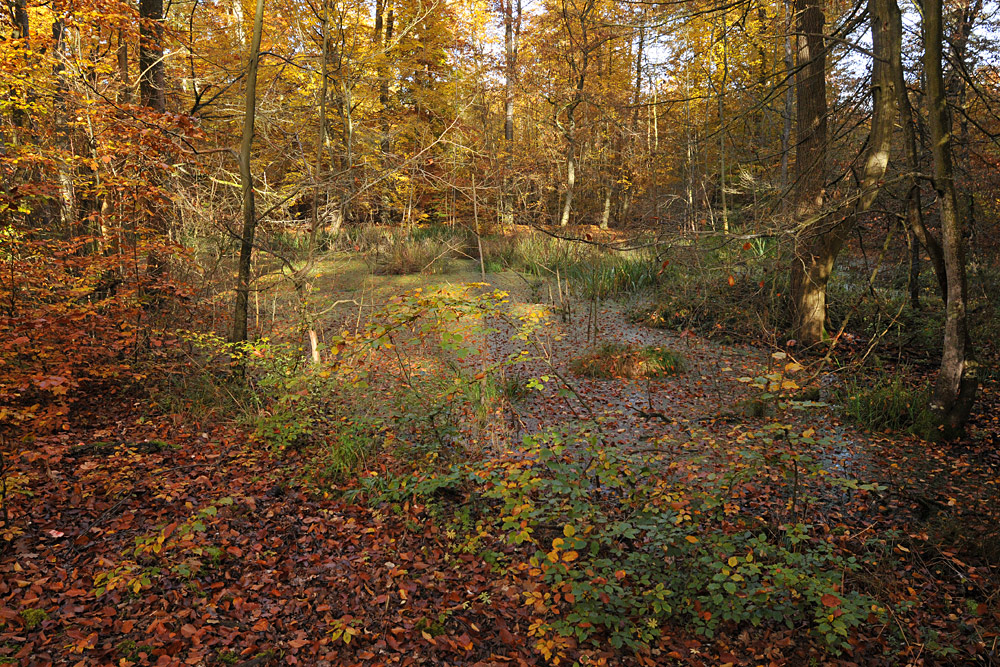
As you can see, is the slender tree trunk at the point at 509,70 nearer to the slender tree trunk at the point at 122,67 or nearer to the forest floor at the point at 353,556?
the slender tree trunk at the point at 122,67

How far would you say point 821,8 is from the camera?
716 centimetres

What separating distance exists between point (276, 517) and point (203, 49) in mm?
12563

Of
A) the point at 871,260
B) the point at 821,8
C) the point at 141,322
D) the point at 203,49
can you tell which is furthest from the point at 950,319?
the point at 203,49

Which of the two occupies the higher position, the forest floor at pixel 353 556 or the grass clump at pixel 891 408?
the grass clump at pixel 891 408

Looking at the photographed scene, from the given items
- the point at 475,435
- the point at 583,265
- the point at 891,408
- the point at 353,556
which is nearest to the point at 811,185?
the point at 891,408

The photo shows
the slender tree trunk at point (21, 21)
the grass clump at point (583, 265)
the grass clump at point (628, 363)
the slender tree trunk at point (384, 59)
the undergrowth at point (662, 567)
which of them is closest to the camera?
the undergrowth at point (662, 567)

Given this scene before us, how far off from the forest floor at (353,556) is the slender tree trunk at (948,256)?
1.27 ft

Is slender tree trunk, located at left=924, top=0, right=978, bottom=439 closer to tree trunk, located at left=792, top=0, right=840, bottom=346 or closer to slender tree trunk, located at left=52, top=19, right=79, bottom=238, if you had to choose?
tree trunk, located at left=792, top=0, right=840, bottom=346

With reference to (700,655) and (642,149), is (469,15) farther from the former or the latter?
(700,655)

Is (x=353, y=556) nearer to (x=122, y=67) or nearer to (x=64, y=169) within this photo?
(x=64, y=169)

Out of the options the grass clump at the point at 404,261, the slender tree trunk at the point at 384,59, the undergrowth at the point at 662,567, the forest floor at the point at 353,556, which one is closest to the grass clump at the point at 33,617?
the forest floor at the point at 353,556

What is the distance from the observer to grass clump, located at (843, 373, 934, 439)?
5.54 m

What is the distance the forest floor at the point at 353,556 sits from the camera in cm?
296

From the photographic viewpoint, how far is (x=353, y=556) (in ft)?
12.4
